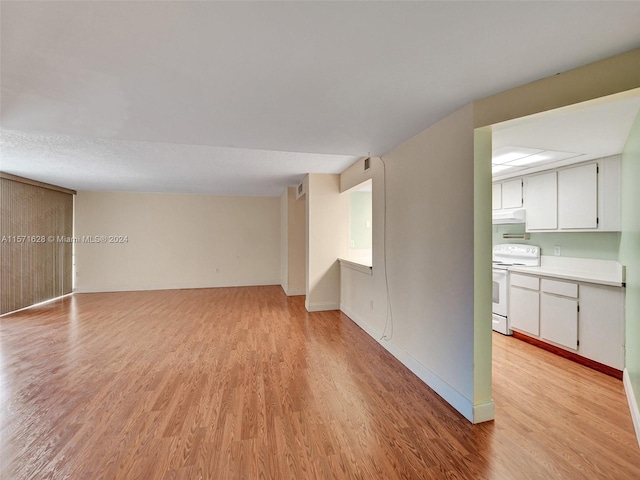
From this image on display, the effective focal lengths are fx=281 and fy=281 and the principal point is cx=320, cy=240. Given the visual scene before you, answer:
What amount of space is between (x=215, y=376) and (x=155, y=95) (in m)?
2.39

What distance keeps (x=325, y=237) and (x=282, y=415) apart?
3.23 m

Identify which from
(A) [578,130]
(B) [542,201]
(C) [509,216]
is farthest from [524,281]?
(A) [578,130]

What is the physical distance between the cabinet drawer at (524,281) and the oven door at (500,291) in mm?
80

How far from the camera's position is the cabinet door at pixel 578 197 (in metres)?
3.08

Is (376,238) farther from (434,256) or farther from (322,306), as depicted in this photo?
(322,306)

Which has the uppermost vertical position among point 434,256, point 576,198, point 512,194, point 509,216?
point 512,194

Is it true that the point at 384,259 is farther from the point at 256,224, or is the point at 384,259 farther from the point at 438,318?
the point at 256,224

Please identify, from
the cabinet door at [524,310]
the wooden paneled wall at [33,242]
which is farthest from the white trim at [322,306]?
the wooden paneled wall at [33,242]

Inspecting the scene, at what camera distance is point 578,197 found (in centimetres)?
321

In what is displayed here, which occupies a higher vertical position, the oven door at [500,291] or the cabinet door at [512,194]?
the cabinet door at [512,194]

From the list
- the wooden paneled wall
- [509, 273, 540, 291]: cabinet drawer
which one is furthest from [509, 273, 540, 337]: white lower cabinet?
the wooden paneled wall

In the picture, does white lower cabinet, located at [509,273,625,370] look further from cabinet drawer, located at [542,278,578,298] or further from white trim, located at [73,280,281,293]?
white trim, located at [73,280,281,293]

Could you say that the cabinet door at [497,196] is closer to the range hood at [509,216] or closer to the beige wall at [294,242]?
the range hood at [509,216]

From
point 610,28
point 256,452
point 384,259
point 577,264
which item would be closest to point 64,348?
point 256,452
